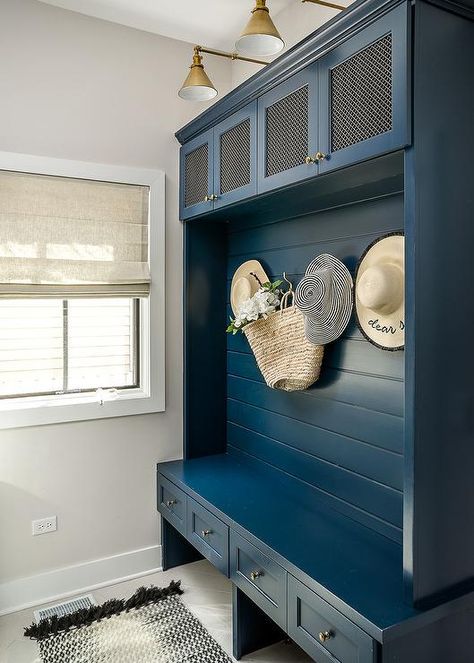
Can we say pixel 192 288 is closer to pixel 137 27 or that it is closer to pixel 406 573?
pixel 137 27

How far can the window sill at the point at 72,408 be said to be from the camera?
8.71 ft

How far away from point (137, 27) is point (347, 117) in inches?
66.6

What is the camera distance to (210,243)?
3.14 metres

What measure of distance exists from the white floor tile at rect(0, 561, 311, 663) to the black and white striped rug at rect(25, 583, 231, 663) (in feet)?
0.15

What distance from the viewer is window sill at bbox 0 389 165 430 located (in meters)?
2.65

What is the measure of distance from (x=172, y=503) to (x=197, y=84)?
2065 mm

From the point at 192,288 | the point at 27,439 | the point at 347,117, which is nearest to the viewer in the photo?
the point at 347,117

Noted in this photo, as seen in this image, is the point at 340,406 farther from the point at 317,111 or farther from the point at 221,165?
the point at 221,165

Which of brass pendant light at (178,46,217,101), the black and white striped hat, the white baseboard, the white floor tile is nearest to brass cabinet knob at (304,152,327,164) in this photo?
the black and white striped hat

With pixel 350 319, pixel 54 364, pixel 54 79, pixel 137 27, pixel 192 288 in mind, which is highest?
pixel 137 27

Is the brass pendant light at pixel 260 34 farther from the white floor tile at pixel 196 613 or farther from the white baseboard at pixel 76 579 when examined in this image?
the white baseboard at pixel 76 579

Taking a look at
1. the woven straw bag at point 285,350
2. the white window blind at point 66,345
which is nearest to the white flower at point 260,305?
the woven straw bag at point 285,350

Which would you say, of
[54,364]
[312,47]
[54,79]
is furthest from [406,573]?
[54,79]

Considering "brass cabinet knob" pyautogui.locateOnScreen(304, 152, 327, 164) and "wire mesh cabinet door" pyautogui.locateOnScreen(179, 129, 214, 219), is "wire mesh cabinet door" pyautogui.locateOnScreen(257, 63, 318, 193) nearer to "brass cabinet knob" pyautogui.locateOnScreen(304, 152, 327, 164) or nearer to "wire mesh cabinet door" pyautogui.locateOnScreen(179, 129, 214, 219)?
"brass cabinet knob" pyautogui.locateOnScreen(304, 152, 327, 164)
